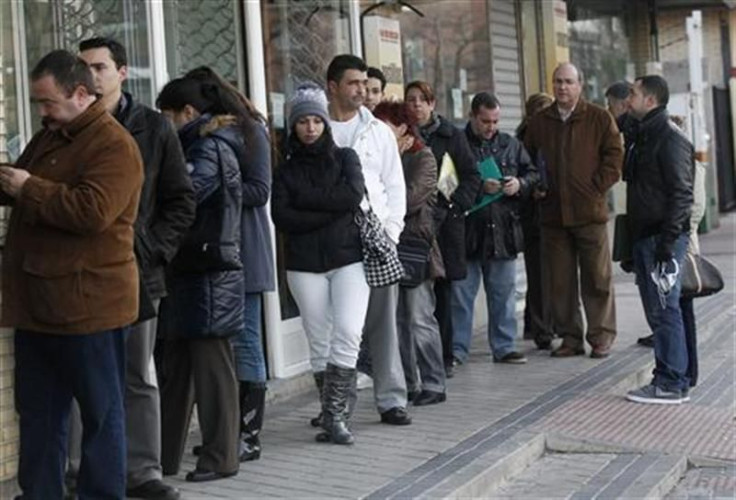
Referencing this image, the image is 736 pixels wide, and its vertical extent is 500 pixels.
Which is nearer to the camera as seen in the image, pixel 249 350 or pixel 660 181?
pixel 249 350

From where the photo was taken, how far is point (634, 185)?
27.8 ft

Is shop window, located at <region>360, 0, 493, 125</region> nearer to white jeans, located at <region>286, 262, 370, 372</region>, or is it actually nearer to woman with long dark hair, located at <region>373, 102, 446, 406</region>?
woman with long dark hair, located at <region>373, 102, 446, 406</region>

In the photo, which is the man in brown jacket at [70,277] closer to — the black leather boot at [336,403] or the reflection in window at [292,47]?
the black leather boot at [336,403]

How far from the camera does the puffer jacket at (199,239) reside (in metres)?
6.10

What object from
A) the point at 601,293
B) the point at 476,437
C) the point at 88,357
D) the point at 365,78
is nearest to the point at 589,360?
the point at 601,293

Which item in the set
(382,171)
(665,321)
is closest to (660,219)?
(665,321)

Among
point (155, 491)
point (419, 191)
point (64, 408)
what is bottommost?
point (155, 491)

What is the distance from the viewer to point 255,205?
21.4 ft

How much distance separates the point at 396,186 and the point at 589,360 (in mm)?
3228

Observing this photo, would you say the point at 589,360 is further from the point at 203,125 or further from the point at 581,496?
the point at 203,125

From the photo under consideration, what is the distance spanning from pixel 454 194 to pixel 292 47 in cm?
158

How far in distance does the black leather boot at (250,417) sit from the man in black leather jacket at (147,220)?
0.75 metres

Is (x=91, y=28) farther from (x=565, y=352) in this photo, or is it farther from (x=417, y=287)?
(x=565, y=352)

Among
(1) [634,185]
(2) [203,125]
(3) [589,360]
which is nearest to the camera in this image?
(2) [203,125]
